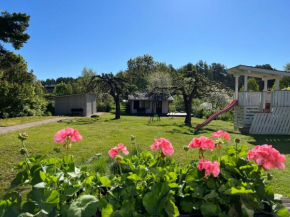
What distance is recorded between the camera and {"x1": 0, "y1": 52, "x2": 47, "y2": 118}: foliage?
13.8 meters

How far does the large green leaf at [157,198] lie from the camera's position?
4.30ft

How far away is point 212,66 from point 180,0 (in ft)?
212

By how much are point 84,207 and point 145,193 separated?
1.49ft

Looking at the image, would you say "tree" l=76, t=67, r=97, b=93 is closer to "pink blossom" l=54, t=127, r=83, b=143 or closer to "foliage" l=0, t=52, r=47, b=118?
"foliage" l=0, t=52, r=47, b=118

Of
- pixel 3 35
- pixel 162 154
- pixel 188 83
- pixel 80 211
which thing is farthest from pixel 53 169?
pixel 3 35

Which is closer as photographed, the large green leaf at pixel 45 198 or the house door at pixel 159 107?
the large green leaf at pixel 45 198

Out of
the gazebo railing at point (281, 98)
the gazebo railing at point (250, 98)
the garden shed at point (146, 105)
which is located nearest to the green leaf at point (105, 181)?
the gazebo railing at point (281, 98)

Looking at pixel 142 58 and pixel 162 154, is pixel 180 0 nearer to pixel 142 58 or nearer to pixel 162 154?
pixel 162 154

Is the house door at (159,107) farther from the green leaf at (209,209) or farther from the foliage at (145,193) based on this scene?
the green leaf at (209,209)

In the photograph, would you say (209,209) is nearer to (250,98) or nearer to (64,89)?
(250,98)

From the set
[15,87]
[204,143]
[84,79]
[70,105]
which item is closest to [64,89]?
[84,79]

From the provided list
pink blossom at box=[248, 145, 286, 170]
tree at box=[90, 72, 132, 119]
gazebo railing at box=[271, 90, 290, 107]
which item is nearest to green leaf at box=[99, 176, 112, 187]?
pink blossom at box=[248, 145, 286, 170]

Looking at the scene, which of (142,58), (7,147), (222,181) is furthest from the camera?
(142,58)

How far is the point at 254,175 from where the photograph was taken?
154 cm
